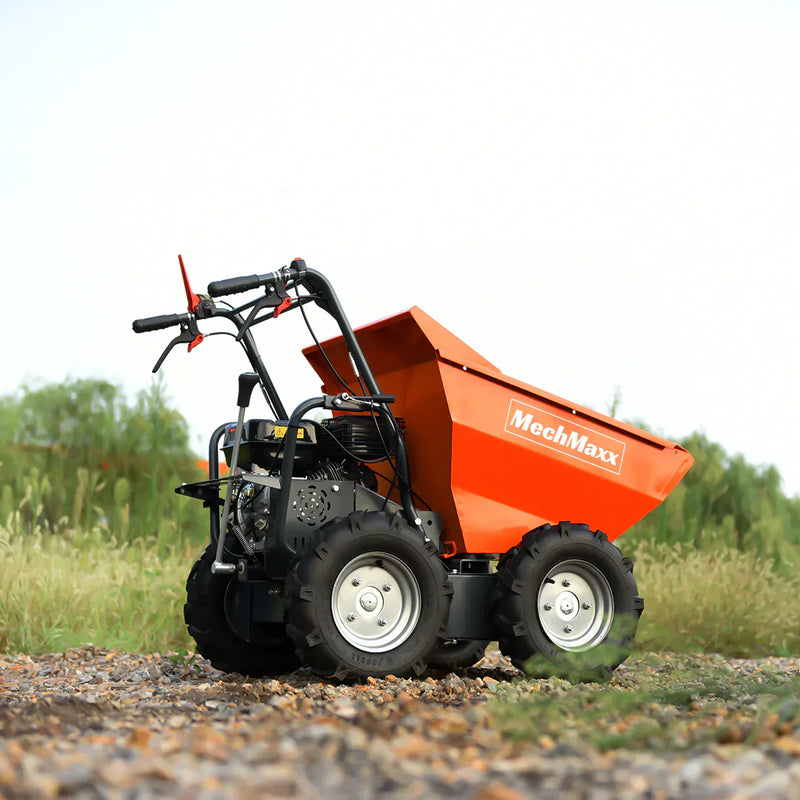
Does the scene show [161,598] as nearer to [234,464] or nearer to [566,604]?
[234,464]

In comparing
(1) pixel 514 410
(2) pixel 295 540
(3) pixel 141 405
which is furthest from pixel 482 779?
(3) pixel 141 405

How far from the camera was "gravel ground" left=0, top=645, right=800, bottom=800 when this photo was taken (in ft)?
8.07

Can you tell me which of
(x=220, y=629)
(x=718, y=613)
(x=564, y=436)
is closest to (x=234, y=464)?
(x=220, y=629)

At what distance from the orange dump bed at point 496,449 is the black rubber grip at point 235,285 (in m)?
0.74

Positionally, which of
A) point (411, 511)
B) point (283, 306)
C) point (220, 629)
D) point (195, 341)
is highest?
point (283, 306)

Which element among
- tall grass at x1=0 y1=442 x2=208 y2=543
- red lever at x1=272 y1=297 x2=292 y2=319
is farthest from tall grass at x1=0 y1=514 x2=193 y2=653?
red lever at x1=272 y1=297 x2=292 y2=319

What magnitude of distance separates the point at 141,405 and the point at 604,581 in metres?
7.29

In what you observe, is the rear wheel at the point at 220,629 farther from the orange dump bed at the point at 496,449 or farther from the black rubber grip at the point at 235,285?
the black rubber grip at the point at 235,285

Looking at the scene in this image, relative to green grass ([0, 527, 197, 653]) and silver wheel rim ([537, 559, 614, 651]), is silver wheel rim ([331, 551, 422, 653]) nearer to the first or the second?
silver wheel rim ([537, 559, 614, 651])

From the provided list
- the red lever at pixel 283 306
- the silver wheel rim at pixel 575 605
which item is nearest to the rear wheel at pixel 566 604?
the silver wheel rim at pixel 575 605

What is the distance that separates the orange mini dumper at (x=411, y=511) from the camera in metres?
5.18

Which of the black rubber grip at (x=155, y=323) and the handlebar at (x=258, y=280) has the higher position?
the handlebar at (x=258, y=280)

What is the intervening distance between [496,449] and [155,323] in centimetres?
196

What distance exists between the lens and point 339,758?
2.79 m
